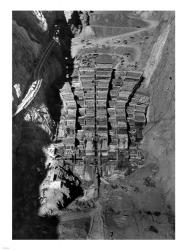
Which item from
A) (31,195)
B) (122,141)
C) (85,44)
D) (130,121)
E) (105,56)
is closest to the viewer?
(31,195)

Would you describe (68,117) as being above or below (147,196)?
above

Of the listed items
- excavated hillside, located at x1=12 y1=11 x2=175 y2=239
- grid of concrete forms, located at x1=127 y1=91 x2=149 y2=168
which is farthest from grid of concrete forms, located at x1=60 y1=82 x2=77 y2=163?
grid of concrete forms, located at x1=127 y1=91 x2=149 y2=168

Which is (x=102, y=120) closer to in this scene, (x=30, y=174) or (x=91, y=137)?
(x=91, y=137)

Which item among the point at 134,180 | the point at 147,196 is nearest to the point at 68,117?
the point at 134,180

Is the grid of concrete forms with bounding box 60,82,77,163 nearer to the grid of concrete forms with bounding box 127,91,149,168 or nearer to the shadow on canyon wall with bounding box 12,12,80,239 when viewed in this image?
the shadow on canyon wall with bounding box 12,12,80,239

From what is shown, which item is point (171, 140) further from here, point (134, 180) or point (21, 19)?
point (21, 19)

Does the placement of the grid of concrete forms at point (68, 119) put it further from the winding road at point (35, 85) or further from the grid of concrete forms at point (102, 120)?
the winding road at point (35, 85)

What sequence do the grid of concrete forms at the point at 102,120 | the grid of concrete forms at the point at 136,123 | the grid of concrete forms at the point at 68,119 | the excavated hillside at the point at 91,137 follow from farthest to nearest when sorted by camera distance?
the grid of concrete forms at the point at 68,119, the grid of concrete forms at the point at 102,120, the grid of concrete forms at the point at 136,123, the excavated hillside at the point at 91,137

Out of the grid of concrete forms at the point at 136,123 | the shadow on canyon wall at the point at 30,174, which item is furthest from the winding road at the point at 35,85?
the grid of concrete forms at the point at 136,123
